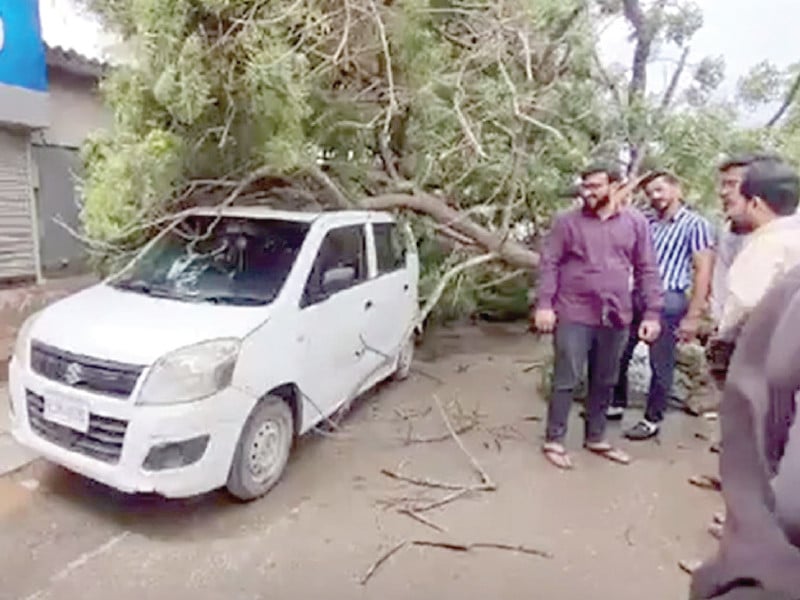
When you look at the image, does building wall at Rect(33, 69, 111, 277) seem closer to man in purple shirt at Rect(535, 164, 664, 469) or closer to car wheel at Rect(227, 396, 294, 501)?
car wheel at Rect(227, 396, 294, 501)

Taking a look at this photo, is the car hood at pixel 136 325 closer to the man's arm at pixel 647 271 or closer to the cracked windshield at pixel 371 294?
the cracked windshield at pixel 371 294

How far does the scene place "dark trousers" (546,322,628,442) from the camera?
4.88m

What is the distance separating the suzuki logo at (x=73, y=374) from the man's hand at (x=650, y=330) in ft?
10.8

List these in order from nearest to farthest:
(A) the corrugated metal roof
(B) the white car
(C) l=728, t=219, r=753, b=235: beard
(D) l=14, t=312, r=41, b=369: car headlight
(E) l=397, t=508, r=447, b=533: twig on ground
Result: (C) l=728, t=219, r=753, b=235: beard, (B) the white car, (E) l=397, t=508, r=447, b=533: twig on ground, (D) l=14, t=312, r=41, b=369: car headlight, (A) the corrugated metal roof

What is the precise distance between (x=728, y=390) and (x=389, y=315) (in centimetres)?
518

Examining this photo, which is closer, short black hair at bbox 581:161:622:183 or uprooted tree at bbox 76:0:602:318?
short black hair at bbox 581:161:622:183

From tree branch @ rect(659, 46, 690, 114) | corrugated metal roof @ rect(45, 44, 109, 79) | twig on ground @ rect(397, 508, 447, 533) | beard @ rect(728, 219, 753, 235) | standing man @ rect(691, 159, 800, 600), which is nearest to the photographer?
standing man @ rect(691, 159, 800, 600)

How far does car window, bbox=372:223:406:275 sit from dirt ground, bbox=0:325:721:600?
4.28 feet

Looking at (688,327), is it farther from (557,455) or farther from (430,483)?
(430,483)

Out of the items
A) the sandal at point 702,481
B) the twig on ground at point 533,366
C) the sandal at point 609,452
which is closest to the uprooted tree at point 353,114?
the twig on ground at point 533,366

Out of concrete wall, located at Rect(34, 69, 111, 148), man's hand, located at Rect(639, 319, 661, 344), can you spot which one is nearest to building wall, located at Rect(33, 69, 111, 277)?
concrete wall, located at Rect(34, 69, 111, 148)

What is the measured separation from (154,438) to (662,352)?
332 cm

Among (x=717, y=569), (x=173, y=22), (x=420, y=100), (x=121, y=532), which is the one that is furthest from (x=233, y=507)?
(x=717, y=569)

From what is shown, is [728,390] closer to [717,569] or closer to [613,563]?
[717,569]
